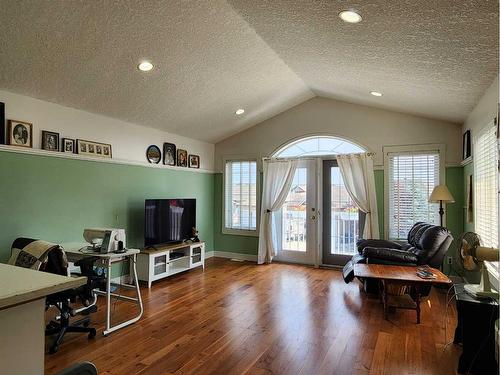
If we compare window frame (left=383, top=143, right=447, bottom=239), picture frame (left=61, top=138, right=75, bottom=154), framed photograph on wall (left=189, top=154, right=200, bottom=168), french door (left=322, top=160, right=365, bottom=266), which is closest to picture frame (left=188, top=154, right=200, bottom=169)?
framed photograph on wall (left=189, top=154, right=200, bottom=168)

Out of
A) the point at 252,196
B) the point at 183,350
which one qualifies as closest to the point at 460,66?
the point at 183,350

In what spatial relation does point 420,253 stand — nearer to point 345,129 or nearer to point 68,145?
point 345,129

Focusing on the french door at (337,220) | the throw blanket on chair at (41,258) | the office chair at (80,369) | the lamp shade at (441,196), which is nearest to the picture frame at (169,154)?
the french door at (337,220)

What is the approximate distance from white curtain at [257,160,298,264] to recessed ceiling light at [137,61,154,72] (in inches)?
118

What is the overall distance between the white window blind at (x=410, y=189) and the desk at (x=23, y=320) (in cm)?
491

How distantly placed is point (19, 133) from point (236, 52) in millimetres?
2469

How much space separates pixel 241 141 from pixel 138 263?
3.01m

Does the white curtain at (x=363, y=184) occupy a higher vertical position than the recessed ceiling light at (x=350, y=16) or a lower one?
lower

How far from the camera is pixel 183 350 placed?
268 cm

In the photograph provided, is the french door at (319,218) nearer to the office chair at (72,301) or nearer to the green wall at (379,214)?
the green wall at (379,214)

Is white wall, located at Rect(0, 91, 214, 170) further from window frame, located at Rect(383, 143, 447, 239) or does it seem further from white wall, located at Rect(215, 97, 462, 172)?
window frame, located at Rect(383, 143, 447, 239)

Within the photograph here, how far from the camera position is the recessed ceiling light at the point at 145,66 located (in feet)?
11.2

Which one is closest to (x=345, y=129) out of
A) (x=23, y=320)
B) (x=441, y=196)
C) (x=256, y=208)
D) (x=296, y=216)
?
(x=296, y=216)

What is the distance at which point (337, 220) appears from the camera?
5.59 metres
